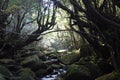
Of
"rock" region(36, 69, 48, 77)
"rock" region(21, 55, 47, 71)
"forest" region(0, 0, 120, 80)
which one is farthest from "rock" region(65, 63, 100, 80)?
"rock" region(21, 55, 47, 71)

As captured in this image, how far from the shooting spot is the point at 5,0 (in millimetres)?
17266

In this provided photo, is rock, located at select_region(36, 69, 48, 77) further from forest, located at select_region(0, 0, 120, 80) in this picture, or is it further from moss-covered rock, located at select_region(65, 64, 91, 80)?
moss-covered rock, located at select_region(65, 64, 91, 80)

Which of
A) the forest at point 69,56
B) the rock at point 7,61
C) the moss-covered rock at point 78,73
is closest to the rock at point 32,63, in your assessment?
the forest at point 69,56

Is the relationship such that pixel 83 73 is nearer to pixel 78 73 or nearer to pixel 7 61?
pixel 78 73

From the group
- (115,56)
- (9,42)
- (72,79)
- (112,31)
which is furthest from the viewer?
(9,42)

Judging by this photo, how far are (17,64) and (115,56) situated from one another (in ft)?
24.1

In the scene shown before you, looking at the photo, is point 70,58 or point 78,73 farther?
point 70,58

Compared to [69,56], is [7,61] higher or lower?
higher

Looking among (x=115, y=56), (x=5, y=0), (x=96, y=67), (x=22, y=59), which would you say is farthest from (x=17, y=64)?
(x=115, y=56)

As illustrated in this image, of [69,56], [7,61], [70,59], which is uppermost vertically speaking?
[7,61]

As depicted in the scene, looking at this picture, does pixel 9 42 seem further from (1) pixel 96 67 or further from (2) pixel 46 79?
(1) pixel 96 67

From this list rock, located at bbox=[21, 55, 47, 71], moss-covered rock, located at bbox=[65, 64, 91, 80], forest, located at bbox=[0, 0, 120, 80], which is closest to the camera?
forest, located at bbox=[0, 0, 120, 80]

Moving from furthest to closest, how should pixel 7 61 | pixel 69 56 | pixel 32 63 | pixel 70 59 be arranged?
pixel 69 56, pixel 70 59, pixel 32 63, pixel 7 61

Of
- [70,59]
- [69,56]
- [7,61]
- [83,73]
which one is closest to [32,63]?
[7,61]
